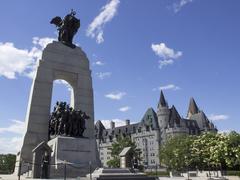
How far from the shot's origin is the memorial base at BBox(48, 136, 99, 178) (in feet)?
69.7

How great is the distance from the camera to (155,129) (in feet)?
319

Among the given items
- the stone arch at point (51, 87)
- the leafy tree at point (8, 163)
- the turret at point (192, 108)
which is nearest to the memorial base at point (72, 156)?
the stone arch at point (51, 87)

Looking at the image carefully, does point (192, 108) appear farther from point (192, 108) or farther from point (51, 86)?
point (51, 86)

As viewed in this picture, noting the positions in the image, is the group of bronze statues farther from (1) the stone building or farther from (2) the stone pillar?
(1) the stone building

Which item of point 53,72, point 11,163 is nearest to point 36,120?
point 53,72

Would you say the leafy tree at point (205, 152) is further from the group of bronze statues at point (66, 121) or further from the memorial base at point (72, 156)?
the group of bronze statues at point (66, 121)

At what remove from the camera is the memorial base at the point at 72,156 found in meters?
21.2

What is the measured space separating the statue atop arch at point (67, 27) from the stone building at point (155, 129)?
65214mm

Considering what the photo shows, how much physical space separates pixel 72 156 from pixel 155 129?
7640cm

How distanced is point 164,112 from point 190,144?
43.0m

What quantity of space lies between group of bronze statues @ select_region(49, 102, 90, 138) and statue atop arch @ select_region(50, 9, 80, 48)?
9451 mm

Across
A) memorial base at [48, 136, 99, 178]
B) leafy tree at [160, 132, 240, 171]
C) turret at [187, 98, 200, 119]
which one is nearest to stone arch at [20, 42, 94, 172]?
memorial base at [48, 136, 99, 178]

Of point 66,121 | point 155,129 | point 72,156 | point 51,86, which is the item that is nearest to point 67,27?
point 51,86

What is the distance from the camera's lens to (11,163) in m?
66.8
